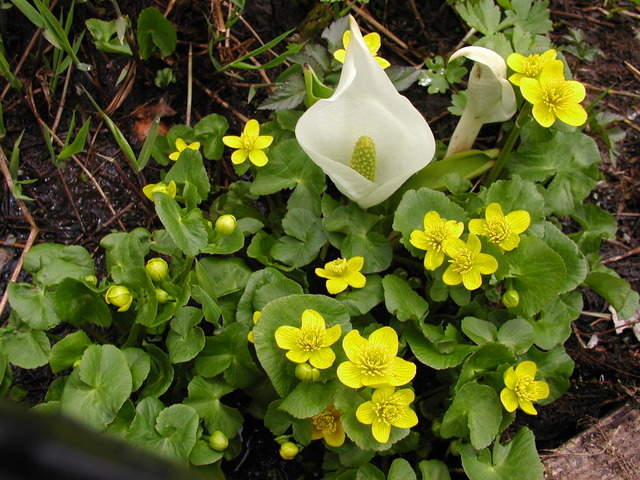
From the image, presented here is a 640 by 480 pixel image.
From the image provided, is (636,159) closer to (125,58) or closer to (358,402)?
(358,402)

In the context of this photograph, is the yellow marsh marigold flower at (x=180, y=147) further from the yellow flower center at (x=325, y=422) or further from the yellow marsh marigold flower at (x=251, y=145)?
the yellow flower center at (x=325, y=422)

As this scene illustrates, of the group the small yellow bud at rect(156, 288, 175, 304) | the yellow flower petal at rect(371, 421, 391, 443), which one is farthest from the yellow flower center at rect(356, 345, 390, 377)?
the small yellow bud at rect(156, 288, 175, 304)

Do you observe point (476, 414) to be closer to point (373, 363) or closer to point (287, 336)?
point (373, 363)

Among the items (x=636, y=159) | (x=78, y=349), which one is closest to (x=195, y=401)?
(x=78, y=349)

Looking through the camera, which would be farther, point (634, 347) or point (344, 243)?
point (634, 347)

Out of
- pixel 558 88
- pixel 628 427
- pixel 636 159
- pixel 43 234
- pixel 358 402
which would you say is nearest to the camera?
pixel 358 402

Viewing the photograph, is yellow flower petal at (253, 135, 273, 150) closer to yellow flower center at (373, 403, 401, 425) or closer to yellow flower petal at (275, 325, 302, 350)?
yellow flower petal at (275, 325, 302, 350)
